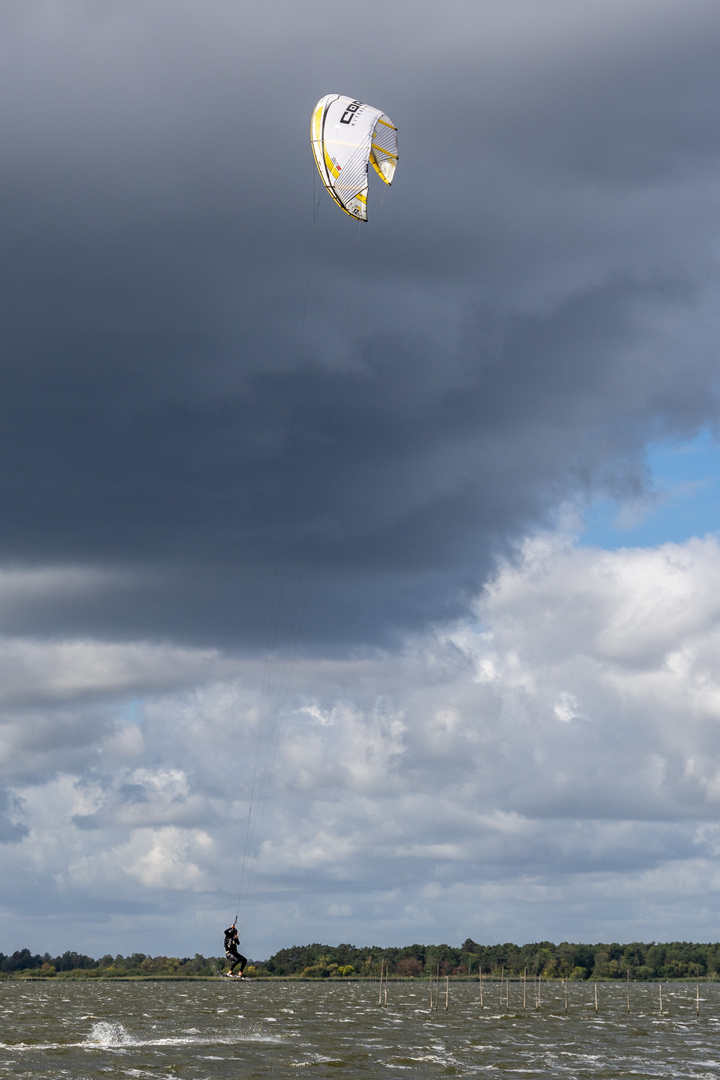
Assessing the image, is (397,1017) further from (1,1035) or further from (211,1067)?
(211,1067)

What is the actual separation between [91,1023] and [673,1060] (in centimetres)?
5295

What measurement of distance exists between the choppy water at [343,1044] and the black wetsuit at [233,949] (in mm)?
9111

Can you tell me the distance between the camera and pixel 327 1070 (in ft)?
203

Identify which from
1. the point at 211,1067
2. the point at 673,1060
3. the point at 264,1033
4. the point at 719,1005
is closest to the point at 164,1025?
the point at 264,1033

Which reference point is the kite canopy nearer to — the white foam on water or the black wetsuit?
the black wetsuit

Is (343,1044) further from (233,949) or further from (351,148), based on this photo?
(351,148)

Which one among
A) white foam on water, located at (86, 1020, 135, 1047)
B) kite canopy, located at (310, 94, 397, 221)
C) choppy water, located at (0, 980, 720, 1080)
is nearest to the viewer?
kite canopy, located at (310, 94, 397, 221)

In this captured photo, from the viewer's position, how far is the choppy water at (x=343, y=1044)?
6325cm

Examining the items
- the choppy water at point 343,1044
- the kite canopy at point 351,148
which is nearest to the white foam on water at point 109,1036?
the choppy water at point 343,1044

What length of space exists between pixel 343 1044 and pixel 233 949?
30.8m

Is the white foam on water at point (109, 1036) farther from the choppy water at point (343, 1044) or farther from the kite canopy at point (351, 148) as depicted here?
the kite canopy at point (351, 148)

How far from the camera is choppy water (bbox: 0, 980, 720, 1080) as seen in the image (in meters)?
63.2

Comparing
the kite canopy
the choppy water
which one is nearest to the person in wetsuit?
the choppy water

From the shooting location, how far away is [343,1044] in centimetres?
7950
